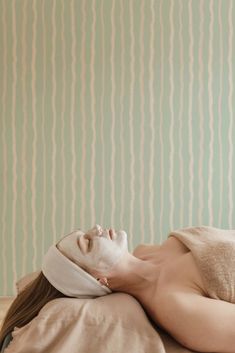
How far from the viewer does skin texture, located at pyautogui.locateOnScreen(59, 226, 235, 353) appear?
1.35m

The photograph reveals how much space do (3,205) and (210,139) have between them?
1.27 metres

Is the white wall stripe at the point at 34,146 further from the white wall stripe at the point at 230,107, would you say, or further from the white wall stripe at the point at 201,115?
the white wall stripe at the point at 230,107

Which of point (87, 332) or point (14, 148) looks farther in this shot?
point (14, 148)

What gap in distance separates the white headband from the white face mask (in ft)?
0.14

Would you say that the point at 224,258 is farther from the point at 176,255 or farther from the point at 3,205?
the point at 3,205

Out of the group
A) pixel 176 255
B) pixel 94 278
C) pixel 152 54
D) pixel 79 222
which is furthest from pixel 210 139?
pixel 94 278

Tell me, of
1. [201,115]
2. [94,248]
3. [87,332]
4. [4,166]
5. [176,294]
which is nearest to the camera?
[87,332]

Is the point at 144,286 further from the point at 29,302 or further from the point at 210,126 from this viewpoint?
the point at 210,126

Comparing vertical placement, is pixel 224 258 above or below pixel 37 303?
above

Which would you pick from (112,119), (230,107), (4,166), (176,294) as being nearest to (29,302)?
(176,294)

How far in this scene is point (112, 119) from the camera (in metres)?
3.29

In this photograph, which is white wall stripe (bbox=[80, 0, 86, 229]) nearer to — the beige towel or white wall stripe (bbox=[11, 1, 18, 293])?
white wall stripe (bbox=[11, 1, 18, 293])

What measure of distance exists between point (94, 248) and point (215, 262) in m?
0.33

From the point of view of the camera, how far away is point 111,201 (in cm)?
331
